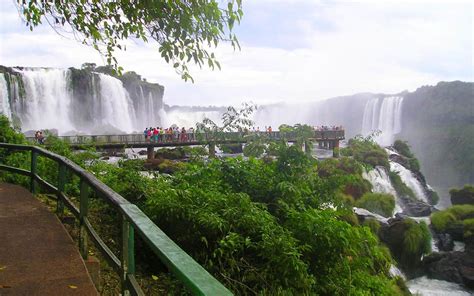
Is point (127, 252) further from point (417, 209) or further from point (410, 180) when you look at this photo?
point (410, 180)

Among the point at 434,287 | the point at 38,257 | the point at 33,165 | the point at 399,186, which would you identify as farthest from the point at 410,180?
the point at 38,257

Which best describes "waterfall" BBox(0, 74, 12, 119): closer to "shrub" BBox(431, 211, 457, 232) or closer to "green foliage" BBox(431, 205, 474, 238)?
"shrub" BBox(431, 211, 457, 232)

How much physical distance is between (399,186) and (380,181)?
1685mm

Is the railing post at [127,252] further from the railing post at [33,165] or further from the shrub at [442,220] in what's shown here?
the shrub at [442,220]

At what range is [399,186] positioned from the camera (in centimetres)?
2431

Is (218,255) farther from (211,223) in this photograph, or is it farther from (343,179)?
(343,179)

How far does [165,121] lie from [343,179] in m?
55.1

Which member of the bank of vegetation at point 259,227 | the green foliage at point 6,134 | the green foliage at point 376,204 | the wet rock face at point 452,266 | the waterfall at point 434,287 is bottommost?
the waterfall at point 434,287

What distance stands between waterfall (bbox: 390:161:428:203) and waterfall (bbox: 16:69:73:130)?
2922 centimetres

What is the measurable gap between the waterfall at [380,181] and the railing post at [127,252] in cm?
2103

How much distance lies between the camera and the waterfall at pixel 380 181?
22.7 meters

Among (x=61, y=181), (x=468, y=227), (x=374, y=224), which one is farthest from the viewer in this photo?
(x=468, y=227)

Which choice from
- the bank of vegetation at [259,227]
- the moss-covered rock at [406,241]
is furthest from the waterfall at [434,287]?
the bank of vegetation at [259,227]

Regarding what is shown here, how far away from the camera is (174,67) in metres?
4.84
